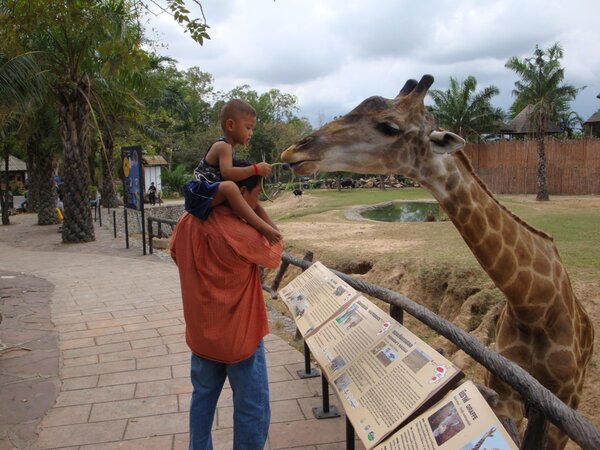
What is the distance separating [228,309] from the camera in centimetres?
235

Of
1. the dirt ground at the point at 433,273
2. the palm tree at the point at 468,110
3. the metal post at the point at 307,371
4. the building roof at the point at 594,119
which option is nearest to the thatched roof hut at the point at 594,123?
the building roof at the point at 594,119

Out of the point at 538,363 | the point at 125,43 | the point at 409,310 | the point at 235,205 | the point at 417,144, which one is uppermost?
the point at 125,43

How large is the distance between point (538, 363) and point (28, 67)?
30.1 ft

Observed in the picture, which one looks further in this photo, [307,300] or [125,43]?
[125,43]

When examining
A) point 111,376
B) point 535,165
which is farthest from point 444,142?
point 535,165

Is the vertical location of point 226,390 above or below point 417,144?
below

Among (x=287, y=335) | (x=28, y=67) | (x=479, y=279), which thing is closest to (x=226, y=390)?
(x=287, y=335)

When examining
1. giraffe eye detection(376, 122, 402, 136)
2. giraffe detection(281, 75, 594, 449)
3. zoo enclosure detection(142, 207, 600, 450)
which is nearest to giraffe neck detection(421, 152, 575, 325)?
giraffe detection(281, 75, 594, 449)

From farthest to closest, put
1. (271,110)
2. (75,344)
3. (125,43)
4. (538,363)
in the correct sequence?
(271,110) → (75,344) → (125,43) → (538,363)

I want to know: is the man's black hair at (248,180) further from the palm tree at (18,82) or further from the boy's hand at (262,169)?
the palm tree at (18,82)

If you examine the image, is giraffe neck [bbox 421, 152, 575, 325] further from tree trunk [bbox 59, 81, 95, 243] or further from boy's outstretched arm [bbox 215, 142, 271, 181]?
tree trunk [bbox 59, 81, 95, 243]

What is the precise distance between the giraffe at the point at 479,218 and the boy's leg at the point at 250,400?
37.7 inches

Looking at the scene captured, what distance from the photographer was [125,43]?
455 centimetres

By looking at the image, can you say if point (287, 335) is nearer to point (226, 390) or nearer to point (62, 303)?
point (226, 390)
